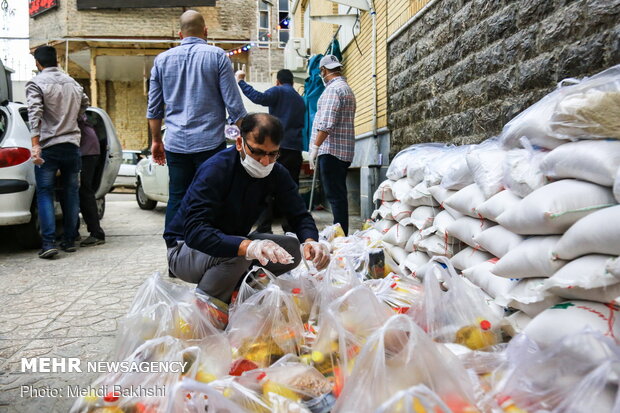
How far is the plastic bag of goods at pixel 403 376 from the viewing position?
131 centimetres

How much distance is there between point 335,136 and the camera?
484 cm

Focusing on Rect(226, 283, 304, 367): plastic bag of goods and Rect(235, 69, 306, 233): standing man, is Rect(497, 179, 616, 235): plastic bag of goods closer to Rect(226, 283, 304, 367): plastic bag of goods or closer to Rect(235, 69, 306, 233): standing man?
Rect(226, 283, 304, 367): plastic bag of goods

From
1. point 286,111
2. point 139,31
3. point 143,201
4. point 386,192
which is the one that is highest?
point 139,31

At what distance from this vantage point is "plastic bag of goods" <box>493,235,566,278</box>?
6.55 ft

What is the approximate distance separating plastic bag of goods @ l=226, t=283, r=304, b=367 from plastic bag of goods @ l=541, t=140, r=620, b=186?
4.23ft

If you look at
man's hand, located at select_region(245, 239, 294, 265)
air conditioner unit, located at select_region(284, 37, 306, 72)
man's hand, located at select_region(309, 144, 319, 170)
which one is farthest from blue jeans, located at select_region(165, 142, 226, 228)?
air conditioner unit, located at select_region(284, 37, 306, 72)

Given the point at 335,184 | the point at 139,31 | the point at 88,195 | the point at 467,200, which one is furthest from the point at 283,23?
the point at 467,200

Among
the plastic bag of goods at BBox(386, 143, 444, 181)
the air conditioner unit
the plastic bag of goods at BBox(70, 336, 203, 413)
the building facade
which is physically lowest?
the plastic bag of goods at BBox(70, 336, 203, 413)

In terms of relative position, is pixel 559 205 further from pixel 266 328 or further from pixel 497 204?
pixel 266 328

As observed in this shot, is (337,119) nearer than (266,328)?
No

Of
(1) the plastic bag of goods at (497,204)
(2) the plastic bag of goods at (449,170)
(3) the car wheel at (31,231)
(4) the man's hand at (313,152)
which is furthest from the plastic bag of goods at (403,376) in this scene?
(3) the car wheel at (31,231)

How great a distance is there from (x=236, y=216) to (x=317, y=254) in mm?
497

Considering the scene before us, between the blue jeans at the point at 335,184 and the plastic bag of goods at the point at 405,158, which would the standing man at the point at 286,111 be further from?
the plastic bag of goods at the point at 405,158

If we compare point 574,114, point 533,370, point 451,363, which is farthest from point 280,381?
point 574,114
